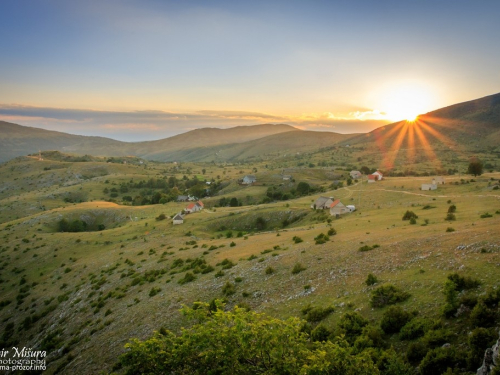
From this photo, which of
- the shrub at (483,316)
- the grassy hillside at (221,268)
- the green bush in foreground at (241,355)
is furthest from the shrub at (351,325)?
the shrub at (483,316)

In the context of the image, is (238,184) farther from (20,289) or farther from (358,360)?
(358,360)

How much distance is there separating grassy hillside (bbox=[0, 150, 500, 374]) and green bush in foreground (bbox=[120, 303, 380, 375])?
7558 millimetres

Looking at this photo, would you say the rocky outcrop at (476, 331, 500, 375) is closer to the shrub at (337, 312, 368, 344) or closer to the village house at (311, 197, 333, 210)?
the shrub at (337, 312, 368, 344)

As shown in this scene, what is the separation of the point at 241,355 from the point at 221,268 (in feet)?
74.7

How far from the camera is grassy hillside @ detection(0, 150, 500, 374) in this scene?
841 inches

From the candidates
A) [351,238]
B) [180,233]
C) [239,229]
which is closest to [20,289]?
[180,233]

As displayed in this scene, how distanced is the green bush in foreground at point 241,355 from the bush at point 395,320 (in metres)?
5.03

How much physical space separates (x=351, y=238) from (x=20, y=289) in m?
49.0

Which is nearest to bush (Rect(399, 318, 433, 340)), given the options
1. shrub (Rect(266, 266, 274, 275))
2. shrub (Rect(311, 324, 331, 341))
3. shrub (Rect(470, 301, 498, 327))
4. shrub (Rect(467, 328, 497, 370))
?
shrub (Rect(470, 301, 498, 327))

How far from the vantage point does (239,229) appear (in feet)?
225

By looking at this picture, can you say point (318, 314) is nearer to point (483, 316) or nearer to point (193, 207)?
point (483, 316)

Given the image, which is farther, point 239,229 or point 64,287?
point 239,229

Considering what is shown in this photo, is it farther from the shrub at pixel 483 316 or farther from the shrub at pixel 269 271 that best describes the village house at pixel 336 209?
the shrub at pixel 483 316

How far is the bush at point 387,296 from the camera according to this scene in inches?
706
